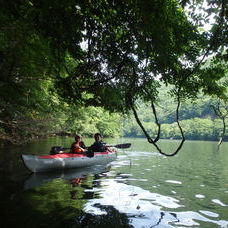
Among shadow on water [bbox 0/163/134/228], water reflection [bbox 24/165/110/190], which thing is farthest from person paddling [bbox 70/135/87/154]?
shadow on water [bbox 0/163/134/228]

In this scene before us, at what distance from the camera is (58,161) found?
1476 centimetres

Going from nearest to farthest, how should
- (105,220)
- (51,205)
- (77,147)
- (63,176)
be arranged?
(105,220) → (51,205) → (63,176) → (77,147)

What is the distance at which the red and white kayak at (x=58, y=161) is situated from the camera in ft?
45.4

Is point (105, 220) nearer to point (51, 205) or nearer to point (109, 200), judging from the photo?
point (51, 205)

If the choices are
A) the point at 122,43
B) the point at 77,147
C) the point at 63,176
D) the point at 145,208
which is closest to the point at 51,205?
the point at 145,208

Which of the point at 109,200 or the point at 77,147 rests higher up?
the point at 77,147

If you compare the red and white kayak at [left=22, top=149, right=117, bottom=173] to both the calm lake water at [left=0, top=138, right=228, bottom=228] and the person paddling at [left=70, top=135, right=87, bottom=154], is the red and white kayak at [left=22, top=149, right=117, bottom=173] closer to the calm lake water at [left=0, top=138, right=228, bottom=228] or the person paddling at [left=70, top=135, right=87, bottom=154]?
the person paddling at [left=70, top=135, right=87, bottom=154]

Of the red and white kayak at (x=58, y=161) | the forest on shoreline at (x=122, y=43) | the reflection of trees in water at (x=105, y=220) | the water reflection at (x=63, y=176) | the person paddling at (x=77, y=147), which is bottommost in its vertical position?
the reflection of trees in water at (x=105, y=220)

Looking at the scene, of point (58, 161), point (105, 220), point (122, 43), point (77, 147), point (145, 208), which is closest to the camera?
point (122, 43)

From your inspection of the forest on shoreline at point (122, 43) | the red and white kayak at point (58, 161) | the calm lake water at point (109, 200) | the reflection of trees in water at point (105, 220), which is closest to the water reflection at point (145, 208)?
the calm lake water at point (109, 200)

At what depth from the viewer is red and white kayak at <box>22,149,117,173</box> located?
13.8m

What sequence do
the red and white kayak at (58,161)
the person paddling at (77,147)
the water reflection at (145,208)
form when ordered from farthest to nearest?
1. the person paddling at (77,147)
2. the red and white kayak at (58,161)
3. the water reflection at (145,208)

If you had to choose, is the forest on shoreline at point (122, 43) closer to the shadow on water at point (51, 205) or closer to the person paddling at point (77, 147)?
the shadow on water at point (51, 205)

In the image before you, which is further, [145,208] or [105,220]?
[145,208]
